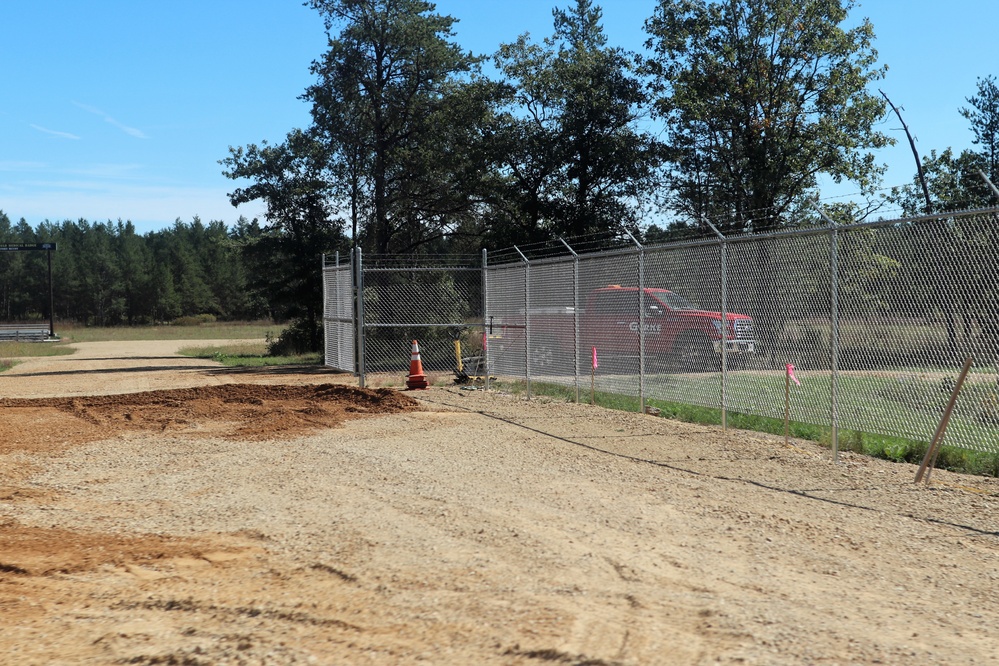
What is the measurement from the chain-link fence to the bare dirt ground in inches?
24.7

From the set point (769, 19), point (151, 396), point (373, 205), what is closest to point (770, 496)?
point (151, 396)

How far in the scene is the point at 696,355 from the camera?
1195 centimetres

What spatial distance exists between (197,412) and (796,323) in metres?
8.34

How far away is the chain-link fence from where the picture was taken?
25.4 ft

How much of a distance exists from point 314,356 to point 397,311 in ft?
30.2

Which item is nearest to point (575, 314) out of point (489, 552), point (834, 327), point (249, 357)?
point (834, 327)

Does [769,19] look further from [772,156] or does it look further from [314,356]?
[314,356]

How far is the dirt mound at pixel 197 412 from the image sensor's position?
11750 mm

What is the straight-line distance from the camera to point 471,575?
5.30 m

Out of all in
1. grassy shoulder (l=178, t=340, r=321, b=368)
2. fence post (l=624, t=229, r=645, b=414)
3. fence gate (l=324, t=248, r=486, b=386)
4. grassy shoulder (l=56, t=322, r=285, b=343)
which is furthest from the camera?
grassy shoulder (l=56, t=322, r=285, b=343)

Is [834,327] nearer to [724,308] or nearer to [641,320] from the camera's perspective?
[724,308]

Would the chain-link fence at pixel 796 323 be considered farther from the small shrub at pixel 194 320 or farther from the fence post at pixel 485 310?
the small shrub at pixel 194 320

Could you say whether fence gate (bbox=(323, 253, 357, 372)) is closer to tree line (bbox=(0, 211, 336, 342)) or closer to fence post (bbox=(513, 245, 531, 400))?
fence post (bbox=(513, 245, 531, 400))

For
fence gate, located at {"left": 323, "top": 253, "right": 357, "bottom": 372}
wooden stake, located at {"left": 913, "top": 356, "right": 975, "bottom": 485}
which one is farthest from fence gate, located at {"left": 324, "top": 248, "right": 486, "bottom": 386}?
wooden stake, located at {"left": 913, "top": 356, "right": 975, "bottom": 485}
